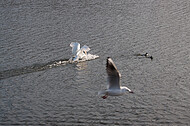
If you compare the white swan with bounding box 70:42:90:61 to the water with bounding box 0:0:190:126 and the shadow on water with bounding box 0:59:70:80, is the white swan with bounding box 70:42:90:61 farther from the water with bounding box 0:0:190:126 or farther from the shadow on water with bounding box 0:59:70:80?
the shadow on water with bounding box 0:59:70:80

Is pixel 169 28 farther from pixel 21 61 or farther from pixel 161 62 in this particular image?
pixel 21 61

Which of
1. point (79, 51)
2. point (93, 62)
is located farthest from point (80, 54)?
point (93, 62)

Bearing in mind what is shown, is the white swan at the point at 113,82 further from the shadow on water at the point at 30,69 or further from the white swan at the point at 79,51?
the white swan at the point at 79,51

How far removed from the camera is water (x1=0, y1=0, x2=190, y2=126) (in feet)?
55.3

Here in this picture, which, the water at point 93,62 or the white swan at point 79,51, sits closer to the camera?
the water at point 93,62

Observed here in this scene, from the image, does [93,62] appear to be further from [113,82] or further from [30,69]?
[113,82]

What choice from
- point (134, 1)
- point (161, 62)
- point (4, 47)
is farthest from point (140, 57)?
point (134, 1)

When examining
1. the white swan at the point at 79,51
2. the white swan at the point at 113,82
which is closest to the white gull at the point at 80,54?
the white swan at the point at 79,51

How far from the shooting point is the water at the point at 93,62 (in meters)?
16.9

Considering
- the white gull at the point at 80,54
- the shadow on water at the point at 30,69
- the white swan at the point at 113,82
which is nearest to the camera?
the white swan at the point at 113,82

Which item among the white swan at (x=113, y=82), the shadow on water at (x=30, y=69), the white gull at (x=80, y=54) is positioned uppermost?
the white gull at (x=80, y=54)

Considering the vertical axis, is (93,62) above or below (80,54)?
below

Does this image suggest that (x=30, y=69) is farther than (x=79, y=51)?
No

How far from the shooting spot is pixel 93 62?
75.4ft
